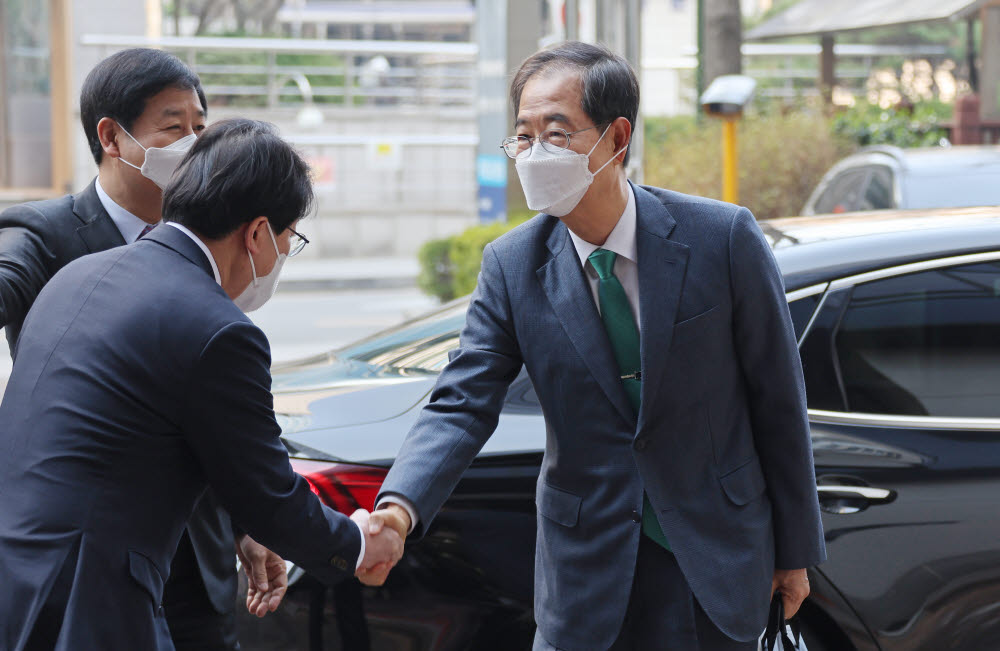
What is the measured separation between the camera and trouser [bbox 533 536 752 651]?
2.52m

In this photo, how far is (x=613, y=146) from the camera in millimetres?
2619

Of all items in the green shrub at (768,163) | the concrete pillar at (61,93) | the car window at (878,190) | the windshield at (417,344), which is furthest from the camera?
the concrete pillar at (61,93)

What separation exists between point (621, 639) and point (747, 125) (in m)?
9.86

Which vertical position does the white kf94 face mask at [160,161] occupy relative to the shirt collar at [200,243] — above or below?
above

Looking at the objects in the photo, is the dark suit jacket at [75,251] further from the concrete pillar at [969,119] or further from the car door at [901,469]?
the concrete pillar at [969,119]

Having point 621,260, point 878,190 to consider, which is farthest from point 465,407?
point 878,190

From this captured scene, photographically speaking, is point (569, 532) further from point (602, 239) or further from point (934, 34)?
point (934, 34)

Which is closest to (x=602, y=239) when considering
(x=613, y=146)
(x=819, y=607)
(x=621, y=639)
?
(x=613, y=146)

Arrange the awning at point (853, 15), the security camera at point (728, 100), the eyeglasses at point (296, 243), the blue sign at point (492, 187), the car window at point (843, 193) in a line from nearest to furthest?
the eyeglasses at point (296, 243)
the security camera at point (728, 100)
the car window at point (843, 193)
the blue sign at point (492, 187)
the awning at point (853, 15)

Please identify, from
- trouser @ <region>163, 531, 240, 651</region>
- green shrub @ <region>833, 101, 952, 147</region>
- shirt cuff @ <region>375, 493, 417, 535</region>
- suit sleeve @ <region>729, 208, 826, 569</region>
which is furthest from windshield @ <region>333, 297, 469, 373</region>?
green shrub @ <region>833, 101, 952, 147</region>

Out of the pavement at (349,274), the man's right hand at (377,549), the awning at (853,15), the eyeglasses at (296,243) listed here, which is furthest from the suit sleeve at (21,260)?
the pavement at (349,274)

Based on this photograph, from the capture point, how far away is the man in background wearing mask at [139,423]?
204 cm

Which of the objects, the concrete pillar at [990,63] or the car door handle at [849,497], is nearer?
the car door handle at [849,497]

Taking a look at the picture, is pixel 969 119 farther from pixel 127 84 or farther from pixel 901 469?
pixel 127 84
